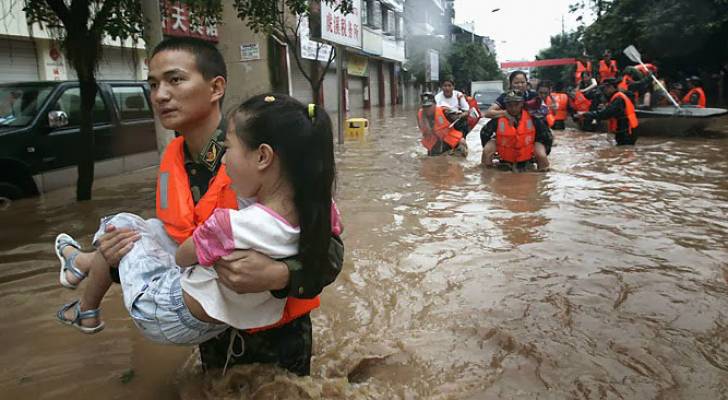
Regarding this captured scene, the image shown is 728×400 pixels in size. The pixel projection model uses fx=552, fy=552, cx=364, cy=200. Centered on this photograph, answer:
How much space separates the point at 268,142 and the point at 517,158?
6.37m

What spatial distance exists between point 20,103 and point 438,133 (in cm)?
610

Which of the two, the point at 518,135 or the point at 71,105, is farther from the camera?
the point at 518,135

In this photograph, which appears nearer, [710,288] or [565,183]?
[710,288]

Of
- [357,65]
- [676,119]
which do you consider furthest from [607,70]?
[357,65]

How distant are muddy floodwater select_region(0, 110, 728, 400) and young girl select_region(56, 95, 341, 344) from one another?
1.33ft

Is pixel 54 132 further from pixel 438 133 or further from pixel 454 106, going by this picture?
pixel 454 106

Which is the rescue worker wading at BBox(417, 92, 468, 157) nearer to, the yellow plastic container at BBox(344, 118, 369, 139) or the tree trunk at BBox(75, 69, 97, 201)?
the yellow plastic container at BBox(344, 118, 369, 139)

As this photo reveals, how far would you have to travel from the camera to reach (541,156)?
25.0ft

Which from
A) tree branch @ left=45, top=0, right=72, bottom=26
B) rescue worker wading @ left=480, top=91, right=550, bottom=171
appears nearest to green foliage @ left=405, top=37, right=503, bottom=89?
rescue worker wading @ left=480, top=91, right=550, bottom=171

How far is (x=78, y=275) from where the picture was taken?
2.07 metres

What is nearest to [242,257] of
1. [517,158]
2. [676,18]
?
[517,158]

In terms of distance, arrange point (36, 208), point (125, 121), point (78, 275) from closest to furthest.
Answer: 1. point (78, 275)
2. point (36, 208)
3. point (125, 121)

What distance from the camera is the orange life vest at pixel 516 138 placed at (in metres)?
7.40

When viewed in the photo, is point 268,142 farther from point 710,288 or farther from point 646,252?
point 646,252
